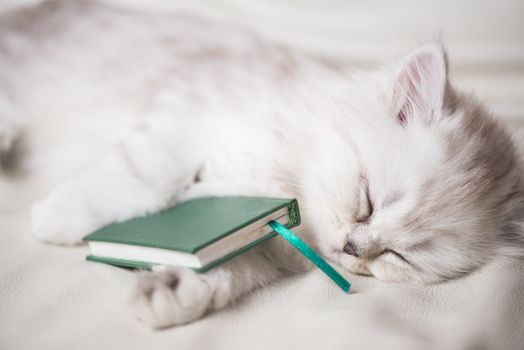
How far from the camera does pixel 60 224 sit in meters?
1.32

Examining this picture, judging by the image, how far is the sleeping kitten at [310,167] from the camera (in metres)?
1.15

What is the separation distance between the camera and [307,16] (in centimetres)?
253

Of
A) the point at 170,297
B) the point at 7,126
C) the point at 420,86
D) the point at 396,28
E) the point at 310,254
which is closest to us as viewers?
the point at 170,297

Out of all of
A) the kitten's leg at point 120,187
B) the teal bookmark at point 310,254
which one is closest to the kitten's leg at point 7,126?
the kitten's leg at point 120,187

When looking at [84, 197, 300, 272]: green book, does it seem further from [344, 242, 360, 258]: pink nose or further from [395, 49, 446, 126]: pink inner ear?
[395, 49, 446, 126]: pink inner ear

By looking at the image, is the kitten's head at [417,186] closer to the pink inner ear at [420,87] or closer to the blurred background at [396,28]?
the pink inner ear at [420,87]

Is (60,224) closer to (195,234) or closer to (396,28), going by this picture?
(195,234)

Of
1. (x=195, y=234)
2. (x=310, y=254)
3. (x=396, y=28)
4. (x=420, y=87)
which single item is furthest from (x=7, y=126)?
(x=396, y=28)

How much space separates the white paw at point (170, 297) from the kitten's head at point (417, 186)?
38cm

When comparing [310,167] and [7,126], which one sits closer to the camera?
[310,167]

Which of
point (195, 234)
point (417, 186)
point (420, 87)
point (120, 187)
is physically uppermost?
point (420, 87)

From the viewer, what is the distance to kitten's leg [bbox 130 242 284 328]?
0.99 meters

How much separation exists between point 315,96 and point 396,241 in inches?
20.0

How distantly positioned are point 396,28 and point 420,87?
4.10ft
